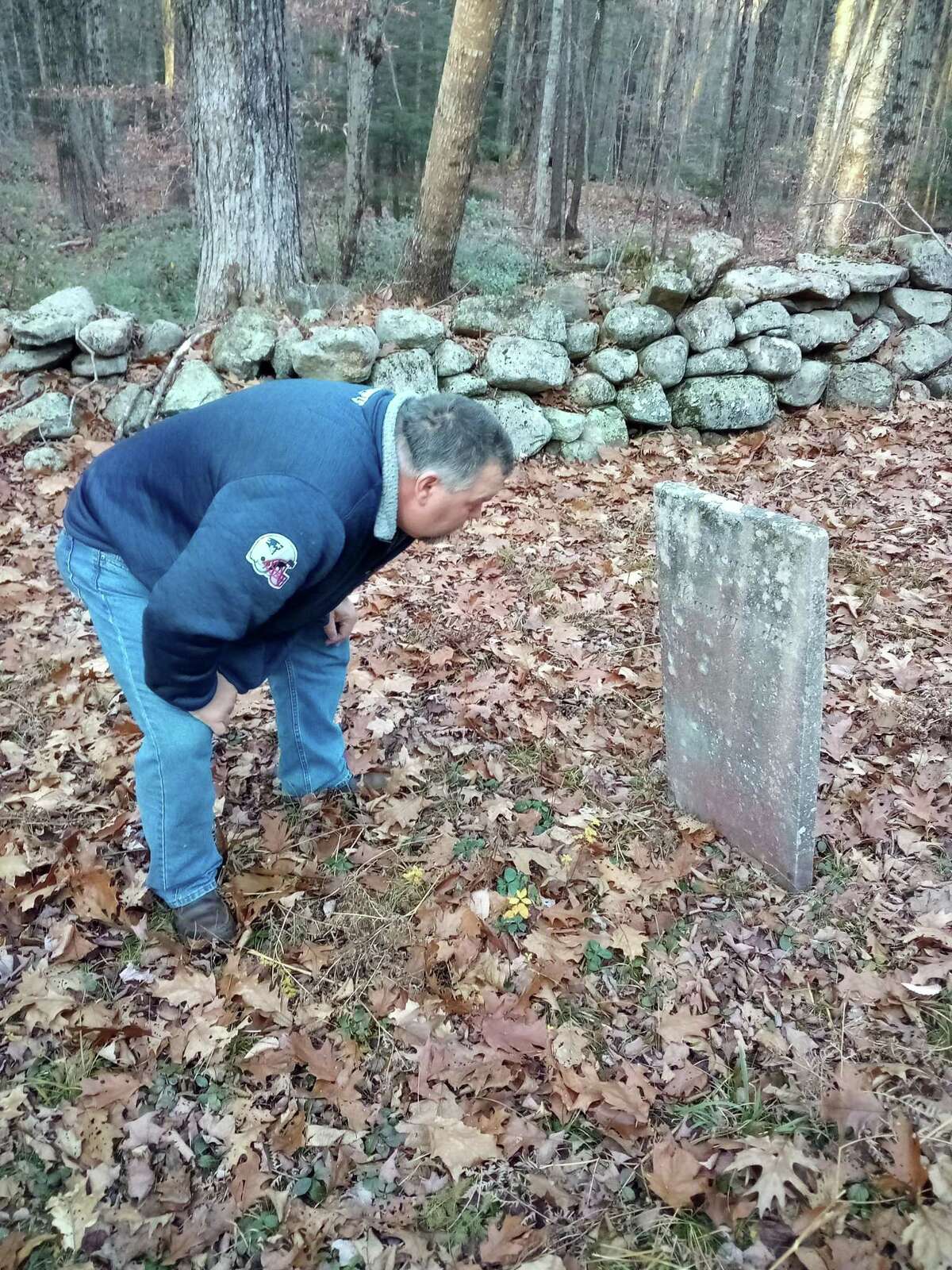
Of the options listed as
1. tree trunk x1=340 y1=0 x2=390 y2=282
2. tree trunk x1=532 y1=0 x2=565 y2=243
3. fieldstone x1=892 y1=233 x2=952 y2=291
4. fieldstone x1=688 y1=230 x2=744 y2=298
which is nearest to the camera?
fieldstone x1=688 y1=230 x2=744 y2=298

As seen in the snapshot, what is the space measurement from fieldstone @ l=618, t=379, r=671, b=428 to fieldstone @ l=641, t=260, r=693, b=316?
0.70m

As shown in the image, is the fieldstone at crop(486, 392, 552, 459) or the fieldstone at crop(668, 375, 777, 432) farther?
the fieldstone at crop(668, 375, 777, 432)

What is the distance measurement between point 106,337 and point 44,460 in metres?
1.13

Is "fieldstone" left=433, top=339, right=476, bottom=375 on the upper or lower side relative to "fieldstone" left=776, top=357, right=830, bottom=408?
upper

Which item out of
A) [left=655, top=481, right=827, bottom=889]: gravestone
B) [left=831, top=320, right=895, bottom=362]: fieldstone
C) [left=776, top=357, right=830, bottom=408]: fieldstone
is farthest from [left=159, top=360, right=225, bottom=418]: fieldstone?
[left=831, top=320, right=895, bottom=362]: fieldstone

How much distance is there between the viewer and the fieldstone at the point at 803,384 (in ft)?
23.7

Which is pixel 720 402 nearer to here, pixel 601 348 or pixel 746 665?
pixel 601 348

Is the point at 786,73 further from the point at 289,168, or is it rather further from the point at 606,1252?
the point at 606,1252

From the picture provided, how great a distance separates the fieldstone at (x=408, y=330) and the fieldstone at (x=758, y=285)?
2.51 metres

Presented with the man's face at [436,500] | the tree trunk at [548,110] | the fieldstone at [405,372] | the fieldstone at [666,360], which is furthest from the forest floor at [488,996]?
the tree trunk at [548,110]

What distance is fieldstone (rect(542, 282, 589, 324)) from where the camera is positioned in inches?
279

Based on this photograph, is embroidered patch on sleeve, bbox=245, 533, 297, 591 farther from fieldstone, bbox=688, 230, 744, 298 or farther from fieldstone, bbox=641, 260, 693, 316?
fieldstone, bbox=688, 230, 744, 298

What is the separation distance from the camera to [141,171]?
16062 millimetres

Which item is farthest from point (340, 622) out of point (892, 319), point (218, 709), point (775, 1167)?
point (892, 319)
